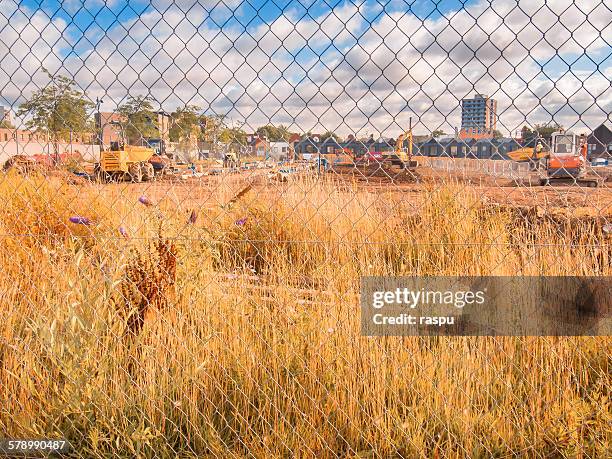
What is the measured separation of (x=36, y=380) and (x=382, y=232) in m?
3.22

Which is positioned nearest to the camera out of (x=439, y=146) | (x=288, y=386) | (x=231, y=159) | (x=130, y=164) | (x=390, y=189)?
(x=439, y=146)

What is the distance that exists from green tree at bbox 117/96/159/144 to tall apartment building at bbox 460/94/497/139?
131 cm

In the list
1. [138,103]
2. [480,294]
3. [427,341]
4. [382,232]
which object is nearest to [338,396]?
[427,341]

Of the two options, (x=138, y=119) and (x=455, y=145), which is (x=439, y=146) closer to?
(x=455, y=145)

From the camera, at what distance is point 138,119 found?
257 centimetres

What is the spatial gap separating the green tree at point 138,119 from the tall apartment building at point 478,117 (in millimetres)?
1306

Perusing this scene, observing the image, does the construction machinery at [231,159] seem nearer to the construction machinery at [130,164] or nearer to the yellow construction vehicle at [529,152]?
the yellow construction vehicle at [529,152]

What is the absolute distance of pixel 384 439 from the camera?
223cm

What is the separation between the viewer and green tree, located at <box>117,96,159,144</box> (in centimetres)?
239

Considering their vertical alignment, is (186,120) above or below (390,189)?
above

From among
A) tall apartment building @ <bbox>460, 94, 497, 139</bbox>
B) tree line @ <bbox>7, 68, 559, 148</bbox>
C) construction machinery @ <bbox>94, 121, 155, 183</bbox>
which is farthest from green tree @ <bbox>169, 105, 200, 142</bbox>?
construction machinery @ <bbox>94, 121, 155, 183</bbox>

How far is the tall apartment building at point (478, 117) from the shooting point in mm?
1941

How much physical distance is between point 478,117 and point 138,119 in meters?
1.55

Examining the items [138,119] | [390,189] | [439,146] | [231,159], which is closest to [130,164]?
[231,159]
